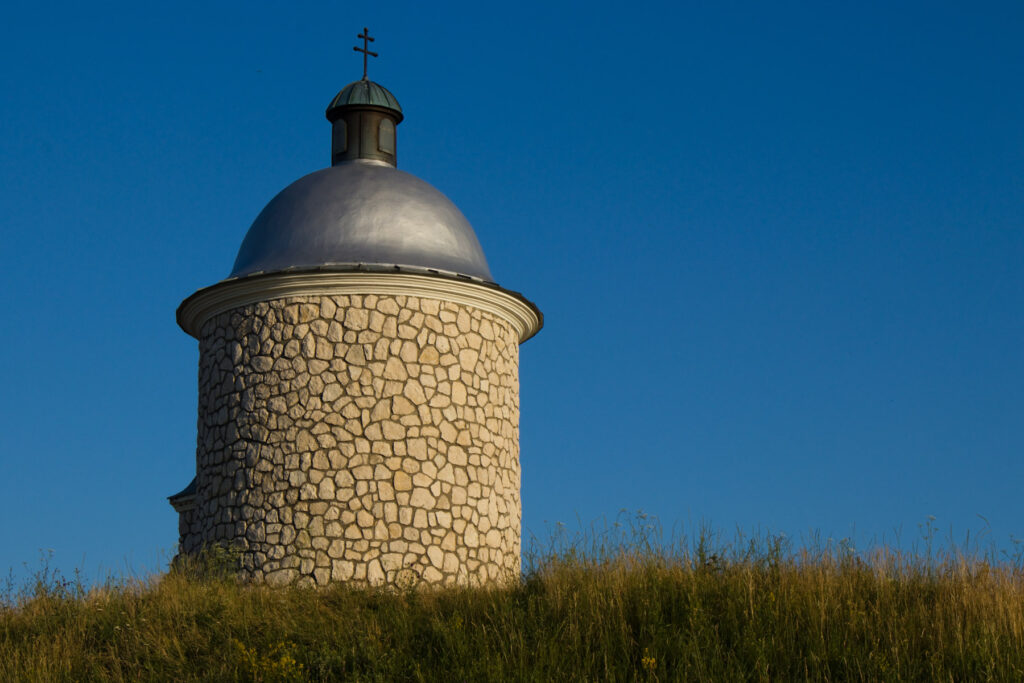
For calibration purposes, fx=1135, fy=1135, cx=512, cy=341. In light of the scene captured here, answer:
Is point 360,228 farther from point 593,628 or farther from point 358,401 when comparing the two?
point 593,628

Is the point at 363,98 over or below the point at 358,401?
over

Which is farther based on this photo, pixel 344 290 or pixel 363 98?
pixel 363 98

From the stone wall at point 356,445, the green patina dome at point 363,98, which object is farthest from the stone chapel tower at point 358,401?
the green patina dome at point 363,98

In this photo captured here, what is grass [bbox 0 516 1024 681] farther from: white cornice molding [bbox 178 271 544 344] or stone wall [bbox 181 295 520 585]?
white cornice molding [bbox 178 271 544 344]

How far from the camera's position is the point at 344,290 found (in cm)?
1535

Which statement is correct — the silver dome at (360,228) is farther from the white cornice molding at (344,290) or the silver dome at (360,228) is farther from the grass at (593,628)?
the grass at (593,628)

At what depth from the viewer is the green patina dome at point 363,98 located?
18.2 metres

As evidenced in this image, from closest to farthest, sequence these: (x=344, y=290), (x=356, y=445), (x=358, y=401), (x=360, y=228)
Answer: (x=356, y=445), (x=358, y=401), (x=344, y=290), (x=360, y=228)

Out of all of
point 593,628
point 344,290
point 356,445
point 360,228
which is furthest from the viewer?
point 360,228

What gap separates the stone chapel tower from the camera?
48.6 ft

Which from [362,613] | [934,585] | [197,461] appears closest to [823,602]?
[934,585]

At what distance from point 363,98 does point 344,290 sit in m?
4.35

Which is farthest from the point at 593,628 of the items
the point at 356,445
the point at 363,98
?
the point at 363,98

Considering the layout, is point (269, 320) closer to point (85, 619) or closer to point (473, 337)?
point (473, 337)
